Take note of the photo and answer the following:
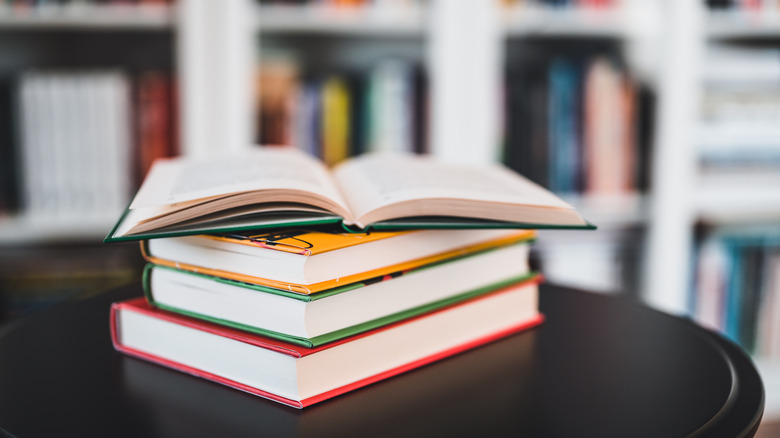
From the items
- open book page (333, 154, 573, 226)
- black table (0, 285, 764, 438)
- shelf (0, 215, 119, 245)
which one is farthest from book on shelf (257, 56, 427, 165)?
black table (0, 285, 764, 438)

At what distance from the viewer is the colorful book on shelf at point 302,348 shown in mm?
452

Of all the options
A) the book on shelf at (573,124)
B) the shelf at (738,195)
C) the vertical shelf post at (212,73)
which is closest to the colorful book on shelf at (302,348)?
the vertical shelf post at (212,73)

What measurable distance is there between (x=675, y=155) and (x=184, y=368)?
4.15 feet

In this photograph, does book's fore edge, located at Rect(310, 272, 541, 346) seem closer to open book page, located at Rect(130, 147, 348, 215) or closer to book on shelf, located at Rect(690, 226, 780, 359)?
open book page, located at Rect(130, 147, 348, 215)

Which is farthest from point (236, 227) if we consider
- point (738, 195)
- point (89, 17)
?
point (738, 195)

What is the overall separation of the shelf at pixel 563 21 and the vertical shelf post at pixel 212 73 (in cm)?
57

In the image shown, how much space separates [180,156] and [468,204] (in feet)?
3.34

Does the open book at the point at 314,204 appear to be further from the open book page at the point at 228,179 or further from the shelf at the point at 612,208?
the shelf at the point at 612,208

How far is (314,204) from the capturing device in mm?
498

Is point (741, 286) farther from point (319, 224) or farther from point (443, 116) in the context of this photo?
point (319, 224)

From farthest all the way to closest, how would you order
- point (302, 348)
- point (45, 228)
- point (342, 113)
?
1. point (342, 113)
2. point (45, 228)
3. point (302, 348)

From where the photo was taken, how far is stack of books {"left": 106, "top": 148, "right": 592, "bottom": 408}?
46 cm

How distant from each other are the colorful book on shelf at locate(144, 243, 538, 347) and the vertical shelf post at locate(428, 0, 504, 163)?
0.86 meters

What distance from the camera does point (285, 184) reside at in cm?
50
